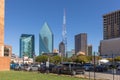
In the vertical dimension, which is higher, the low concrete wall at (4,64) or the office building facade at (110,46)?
the office building facade at (110,46)

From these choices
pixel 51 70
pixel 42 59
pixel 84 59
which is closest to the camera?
pixel 51 70

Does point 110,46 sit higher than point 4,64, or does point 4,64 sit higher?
point 110,46

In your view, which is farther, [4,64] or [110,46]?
[110,46]

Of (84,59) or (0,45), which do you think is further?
(84,59)

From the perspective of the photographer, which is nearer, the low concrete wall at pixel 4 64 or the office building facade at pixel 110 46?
the low concrete wall at pixel 4 64

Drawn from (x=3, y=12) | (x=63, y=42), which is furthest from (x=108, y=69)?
(x=63, y=42)

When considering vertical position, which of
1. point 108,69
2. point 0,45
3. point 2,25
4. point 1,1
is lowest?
point 108,69

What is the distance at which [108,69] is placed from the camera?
7112cm

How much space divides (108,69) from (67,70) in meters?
23.0

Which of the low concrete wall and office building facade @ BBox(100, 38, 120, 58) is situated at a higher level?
office building facade @ BBox(100, 38, 120, 58)

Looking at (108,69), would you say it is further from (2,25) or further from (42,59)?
(42,59)

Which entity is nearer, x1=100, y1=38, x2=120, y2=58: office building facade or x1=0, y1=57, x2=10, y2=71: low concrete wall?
x1=0, y1=57, x2=10, y2=71: low concrete wall

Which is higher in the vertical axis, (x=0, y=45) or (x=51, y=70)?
(x=0, y=45)

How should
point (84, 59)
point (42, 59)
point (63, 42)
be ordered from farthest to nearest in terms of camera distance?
1. point (63, 42)
2. point (42, 59)
3. point (84, 59)
